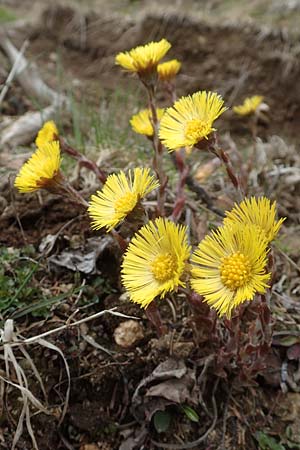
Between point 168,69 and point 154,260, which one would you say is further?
point 168,69

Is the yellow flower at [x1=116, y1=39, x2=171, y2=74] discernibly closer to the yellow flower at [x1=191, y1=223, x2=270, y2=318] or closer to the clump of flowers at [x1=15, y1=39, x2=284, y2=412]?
the clump of flowers at [x1=15, y1=39, x2=284, y2=412]

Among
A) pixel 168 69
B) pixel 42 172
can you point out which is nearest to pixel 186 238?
pixel 42 172

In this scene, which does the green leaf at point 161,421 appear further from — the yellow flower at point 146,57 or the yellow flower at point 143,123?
the yellow flower at point 146,57

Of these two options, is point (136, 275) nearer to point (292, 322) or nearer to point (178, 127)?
point (178, 127)

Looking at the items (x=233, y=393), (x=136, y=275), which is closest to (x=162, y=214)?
(x=136, y=275)

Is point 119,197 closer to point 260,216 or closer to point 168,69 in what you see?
point 260,216

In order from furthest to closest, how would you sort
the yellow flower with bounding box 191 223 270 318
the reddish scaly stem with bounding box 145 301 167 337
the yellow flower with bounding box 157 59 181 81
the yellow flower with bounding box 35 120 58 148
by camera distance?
the yellow flower with bounding box 157 59 181 81 < the yellow flower with bounding box 35 120 58 148 < the reddish scaly stem with bounding box 145 301 167 337 < the yellow flower with bounding box 191 223 270 318

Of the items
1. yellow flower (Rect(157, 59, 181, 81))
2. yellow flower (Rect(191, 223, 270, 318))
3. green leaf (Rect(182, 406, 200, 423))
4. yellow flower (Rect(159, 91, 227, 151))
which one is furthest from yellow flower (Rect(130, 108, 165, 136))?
green leaf (Rect(182, 406, 200, 423))
